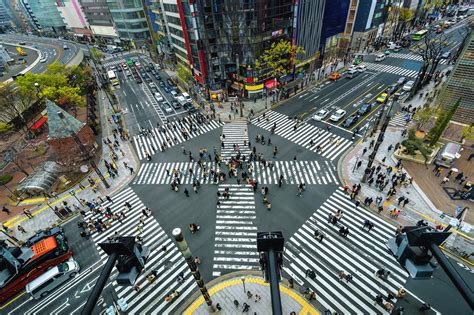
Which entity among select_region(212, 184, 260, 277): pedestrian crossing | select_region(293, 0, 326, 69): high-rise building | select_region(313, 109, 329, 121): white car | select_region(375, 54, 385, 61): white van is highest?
select_region(293, 0, 326, 69): high-rise building

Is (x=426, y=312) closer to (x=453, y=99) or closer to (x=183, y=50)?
(x=453, y=99)

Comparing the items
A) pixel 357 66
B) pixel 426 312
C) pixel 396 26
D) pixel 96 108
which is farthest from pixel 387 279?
pixel 396 26

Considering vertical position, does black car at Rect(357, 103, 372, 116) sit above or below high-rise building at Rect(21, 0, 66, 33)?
below

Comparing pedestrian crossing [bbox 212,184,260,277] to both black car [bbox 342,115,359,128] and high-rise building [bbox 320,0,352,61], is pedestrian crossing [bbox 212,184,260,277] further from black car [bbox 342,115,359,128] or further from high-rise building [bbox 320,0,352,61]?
high-rise building [bbox 320,0,352,61]

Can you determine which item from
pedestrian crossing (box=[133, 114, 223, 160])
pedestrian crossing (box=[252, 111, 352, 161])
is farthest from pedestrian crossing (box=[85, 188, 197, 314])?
pedestrian crossing (box=[252, 111, 352, 161])

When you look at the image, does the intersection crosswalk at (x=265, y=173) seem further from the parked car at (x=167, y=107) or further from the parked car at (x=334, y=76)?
the parked car at (x=334, y=76)

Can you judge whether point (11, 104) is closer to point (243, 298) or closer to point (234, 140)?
point (234, 140)

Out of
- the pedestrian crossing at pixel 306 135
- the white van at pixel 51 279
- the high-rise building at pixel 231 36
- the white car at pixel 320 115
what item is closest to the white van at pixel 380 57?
the high-rise building at pixel 231 36
